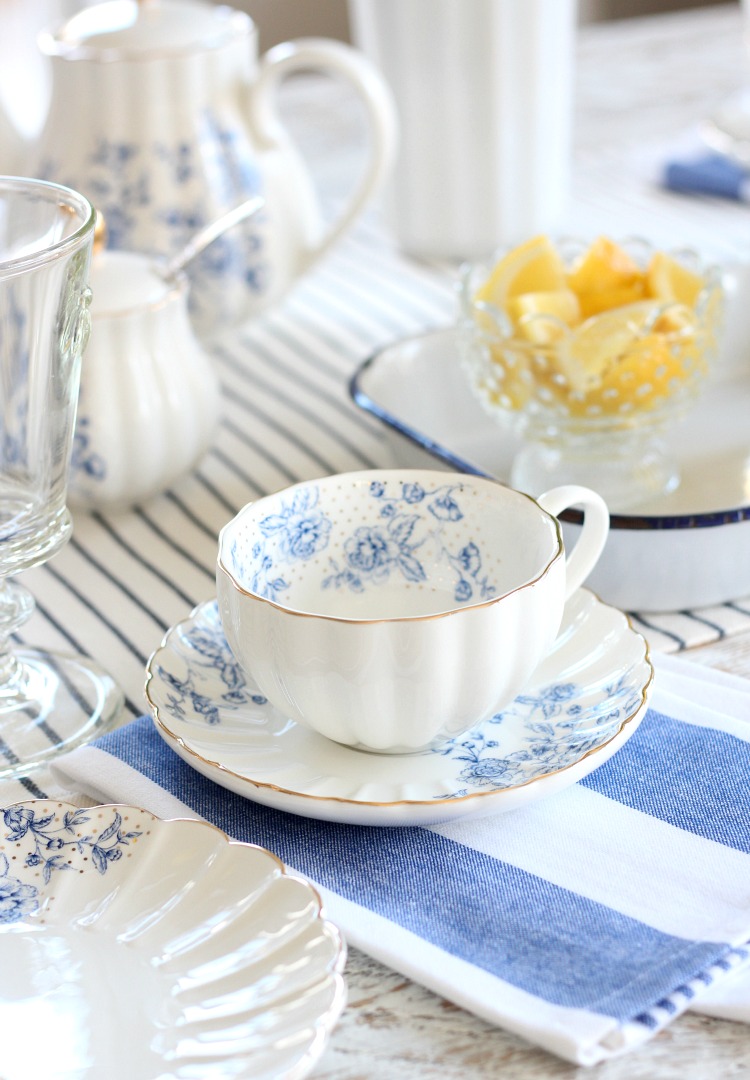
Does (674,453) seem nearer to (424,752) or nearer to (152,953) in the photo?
(424,752)

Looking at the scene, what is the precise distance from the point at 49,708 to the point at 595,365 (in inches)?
10.6

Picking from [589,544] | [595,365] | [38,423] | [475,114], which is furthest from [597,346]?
[475,114]

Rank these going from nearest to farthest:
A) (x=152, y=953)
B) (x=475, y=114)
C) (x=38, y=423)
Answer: (x=152, y=953), (x=38, y=423), (x=475, y=114)

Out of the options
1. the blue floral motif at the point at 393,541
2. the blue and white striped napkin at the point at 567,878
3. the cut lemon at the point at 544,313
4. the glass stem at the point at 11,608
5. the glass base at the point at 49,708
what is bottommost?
the glass base at the point at 49,708

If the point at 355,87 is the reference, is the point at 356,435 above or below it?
below

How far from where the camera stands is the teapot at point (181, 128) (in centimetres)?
73

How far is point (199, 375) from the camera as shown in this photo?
0.65 m

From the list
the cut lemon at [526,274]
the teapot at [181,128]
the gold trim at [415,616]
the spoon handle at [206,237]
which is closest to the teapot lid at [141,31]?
the teapot at [181,128]

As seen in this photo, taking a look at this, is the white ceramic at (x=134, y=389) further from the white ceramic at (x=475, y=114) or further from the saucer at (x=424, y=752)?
the white ceramic at (x=475, y=114)

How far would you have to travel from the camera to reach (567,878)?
1.27 ft

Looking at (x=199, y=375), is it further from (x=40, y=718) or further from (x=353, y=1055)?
(x=353, y=1055)

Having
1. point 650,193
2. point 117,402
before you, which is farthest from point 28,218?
point 650,193

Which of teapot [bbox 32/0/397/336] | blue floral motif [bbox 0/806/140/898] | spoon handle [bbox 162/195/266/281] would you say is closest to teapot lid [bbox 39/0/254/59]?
teapot [bbox 32/0/397/336]

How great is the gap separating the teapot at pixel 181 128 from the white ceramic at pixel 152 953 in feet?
1.45
